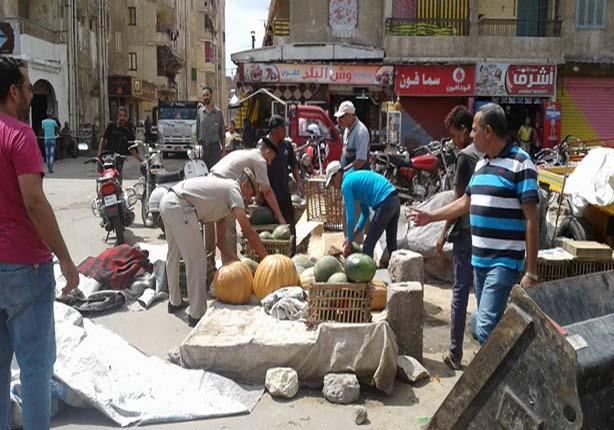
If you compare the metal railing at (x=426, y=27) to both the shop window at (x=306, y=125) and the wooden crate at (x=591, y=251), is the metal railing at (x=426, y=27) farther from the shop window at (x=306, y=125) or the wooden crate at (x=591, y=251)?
the wooden crate at (x=591, y=251)

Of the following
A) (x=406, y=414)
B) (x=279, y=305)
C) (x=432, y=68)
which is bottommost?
(x=406, y=414)

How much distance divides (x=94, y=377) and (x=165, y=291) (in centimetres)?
253

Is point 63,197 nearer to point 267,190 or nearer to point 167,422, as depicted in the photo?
point 267,190

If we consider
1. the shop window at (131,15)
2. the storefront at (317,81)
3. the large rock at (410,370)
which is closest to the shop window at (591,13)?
the storefront at (317,81)

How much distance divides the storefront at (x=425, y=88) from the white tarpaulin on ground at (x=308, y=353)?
18395mm

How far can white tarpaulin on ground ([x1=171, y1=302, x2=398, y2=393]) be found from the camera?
4.73 metres

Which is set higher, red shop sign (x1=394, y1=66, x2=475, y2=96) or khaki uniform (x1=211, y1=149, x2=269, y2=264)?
red shop sign (x1=394, y1=66, x2=475, y2=96)

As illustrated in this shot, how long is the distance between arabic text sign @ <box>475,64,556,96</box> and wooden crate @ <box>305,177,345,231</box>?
14.2 metres

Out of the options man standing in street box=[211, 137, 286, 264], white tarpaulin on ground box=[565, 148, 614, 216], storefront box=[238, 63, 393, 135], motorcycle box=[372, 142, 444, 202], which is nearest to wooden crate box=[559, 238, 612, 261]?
white tarpaulin on ground box=[565, 148, 614, 216]

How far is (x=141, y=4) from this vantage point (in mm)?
48281

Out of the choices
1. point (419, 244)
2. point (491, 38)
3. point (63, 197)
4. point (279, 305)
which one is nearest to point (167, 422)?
point (279, 305)

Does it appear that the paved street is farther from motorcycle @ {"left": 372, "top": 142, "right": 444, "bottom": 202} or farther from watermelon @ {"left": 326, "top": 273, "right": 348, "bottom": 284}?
motorcycle @ {"left": 372, "top": 142, "right": 444, "bottom": 202}

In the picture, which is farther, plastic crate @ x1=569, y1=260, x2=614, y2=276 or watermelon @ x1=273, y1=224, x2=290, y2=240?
plastic crate @ x1=569, y1=260, x2=614, y2=276

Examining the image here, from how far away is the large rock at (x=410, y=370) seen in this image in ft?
15.8
